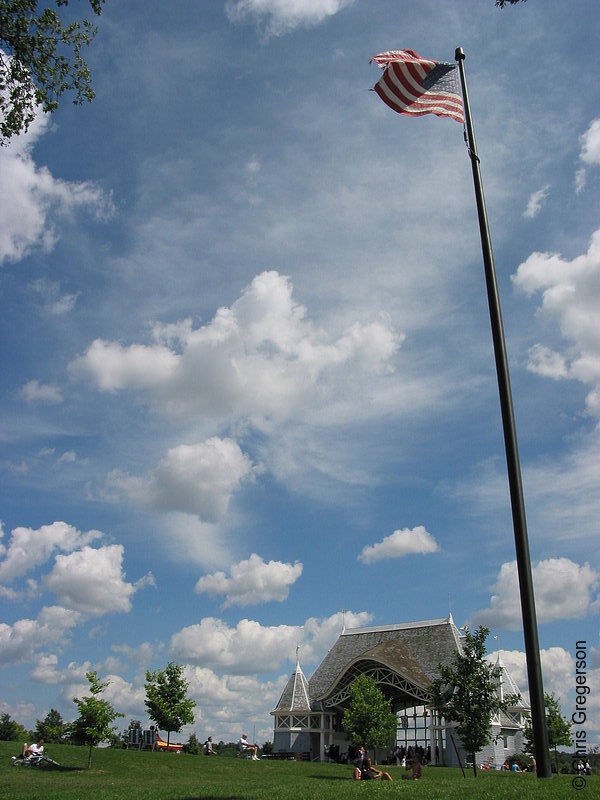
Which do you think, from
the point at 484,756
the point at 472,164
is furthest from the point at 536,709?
the point at 484,756

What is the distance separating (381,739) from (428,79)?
149 ft

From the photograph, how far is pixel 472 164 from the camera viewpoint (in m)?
11.6

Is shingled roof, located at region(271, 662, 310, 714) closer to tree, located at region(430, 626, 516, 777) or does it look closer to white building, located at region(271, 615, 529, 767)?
white building, located at region(271, 615, 529, 767)

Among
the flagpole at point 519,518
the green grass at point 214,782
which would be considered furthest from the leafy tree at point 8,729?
the flagpole at point 519,518

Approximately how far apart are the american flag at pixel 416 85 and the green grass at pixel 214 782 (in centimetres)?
1216

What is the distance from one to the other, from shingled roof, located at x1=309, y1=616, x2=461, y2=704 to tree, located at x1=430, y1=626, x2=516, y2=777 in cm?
2161

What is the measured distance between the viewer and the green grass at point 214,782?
13.1 meters

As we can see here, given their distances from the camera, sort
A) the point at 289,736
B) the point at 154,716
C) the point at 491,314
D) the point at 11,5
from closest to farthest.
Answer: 1. the point at 491,314
2. the point at 11,5
3. the point at 154,716
4. the point at 289,736

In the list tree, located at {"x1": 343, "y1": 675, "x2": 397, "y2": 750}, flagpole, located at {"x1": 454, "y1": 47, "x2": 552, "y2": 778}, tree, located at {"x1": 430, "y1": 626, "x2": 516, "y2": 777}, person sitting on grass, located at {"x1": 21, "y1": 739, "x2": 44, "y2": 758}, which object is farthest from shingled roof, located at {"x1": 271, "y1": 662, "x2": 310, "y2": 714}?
flagpole, located at {"x1": 454, "y1": 47, "x2": 552, "y2": 778}

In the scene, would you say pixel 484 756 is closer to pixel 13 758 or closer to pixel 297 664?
pixel 297 664

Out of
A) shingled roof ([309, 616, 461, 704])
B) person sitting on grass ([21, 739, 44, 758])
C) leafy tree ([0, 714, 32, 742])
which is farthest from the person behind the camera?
leafy tree ([0, 714, 32, 742])

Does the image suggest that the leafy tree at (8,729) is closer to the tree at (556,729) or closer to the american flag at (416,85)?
the tree at (556,729)

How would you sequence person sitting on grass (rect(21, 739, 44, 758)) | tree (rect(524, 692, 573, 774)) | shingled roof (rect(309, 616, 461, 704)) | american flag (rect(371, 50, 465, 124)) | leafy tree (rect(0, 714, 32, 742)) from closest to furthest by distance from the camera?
american flag (rect(371, 50, 465, 124)) < person sitting on grass (rect(21, 739, 44, 758)) < tree (rect(524, 692, 573, 774)) < shingled roof (rect(309, 616, 461, 704)) < leafy tree (rect(0, 714, 32, 742))

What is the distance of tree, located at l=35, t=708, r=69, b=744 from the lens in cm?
3113
